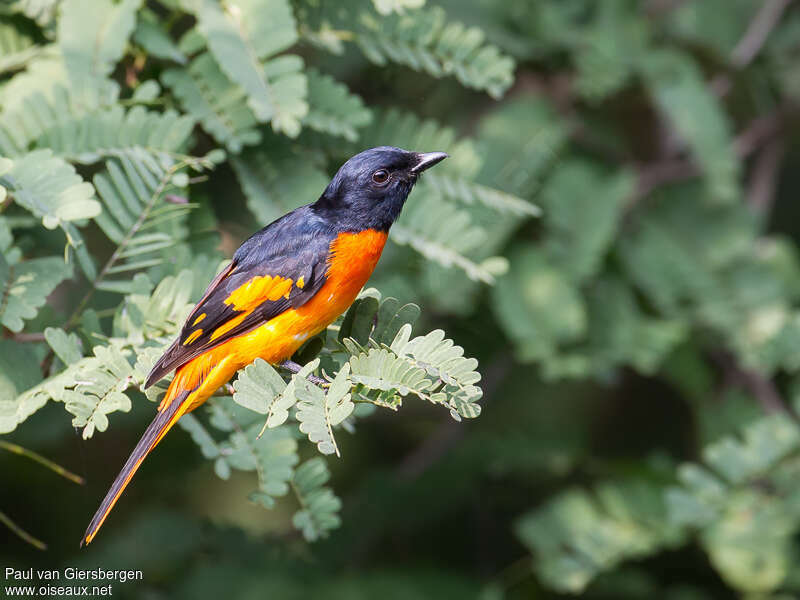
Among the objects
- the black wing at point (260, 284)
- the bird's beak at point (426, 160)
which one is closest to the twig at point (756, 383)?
the bird's beak at point (426, 160)

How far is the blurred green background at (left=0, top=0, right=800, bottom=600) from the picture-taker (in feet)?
8.46

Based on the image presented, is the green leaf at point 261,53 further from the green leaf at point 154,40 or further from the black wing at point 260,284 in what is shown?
the black wing at point 260,284

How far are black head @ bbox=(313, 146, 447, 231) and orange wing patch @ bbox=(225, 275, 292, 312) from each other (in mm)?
226

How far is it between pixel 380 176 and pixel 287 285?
0.39 metres

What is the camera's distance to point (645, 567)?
4.71 metres

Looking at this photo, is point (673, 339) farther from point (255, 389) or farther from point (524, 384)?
point (255, 389)

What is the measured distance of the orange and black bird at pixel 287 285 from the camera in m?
2.01

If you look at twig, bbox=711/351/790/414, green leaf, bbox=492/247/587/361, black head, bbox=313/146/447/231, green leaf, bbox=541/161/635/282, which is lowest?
twig, bbox=711/351/790/414

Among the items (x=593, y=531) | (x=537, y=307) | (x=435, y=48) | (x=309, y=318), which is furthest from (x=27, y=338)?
(x=593, y=531)

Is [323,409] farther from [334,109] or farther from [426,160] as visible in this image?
[334,109]

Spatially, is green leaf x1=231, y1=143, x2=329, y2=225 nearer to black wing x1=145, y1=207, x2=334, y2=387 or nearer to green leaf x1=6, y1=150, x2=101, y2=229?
black wing x1=145, y1=207, x2=334, y2=387

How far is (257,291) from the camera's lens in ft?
6.98

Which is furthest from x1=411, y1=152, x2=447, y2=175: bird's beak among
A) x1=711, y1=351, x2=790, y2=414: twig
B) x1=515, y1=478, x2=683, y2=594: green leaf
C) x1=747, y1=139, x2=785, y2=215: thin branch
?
x1=747, y1=139, x2=785, y2=215: thin branch

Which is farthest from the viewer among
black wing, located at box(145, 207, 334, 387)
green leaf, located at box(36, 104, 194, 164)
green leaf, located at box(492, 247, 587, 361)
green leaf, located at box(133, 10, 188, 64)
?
green leaf, located at box(492, 247, 587, 361)
